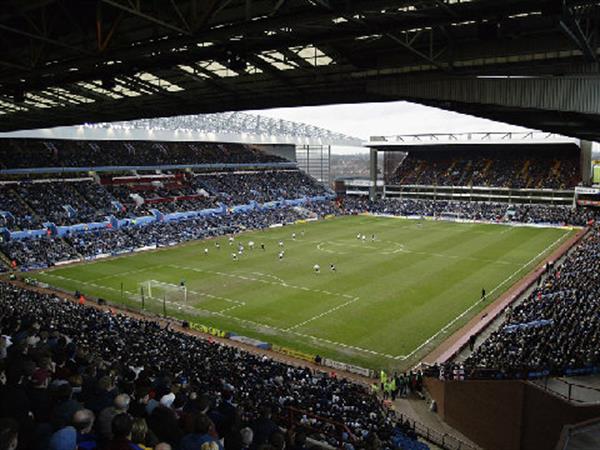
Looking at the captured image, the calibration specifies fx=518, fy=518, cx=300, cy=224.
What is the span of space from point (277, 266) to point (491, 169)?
2132 inches

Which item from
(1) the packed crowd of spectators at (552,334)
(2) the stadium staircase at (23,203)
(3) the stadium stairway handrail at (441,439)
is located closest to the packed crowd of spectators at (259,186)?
(2) the stadium staircase at (23,203)

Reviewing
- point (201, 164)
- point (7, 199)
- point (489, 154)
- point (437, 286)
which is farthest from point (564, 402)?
point (489, 154)

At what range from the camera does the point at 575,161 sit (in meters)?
79.3

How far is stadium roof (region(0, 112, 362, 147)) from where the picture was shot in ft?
206

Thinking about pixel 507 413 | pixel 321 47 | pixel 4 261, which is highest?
pixel 321 47

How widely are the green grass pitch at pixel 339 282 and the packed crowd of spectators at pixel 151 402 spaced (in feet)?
28.7

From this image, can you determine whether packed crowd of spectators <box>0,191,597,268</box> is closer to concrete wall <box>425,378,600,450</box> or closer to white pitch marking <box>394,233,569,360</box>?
white pitch marking <box>394,233,569,360</box>

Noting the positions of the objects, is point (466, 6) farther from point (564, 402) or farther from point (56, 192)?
point (56, 192)

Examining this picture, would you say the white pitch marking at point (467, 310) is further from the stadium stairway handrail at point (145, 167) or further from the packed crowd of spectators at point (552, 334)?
the stadium stairway handrail at point (145, 167)

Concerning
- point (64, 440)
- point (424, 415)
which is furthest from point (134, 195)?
point (64, 440)

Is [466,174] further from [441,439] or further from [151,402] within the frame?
[151,402]

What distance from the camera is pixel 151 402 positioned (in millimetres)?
6859

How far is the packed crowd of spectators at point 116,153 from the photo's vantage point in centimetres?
6047

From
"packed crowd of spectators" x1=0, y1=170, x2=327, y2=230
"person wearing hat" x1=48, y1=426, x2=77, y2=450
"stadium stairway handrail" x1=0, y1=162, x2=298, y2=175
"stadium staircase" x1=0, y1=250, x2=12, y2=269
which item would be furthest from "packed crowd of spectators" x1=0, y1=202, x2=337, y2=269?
"person wearing hat" x1=48, y1=426, x2=77, y2=450
